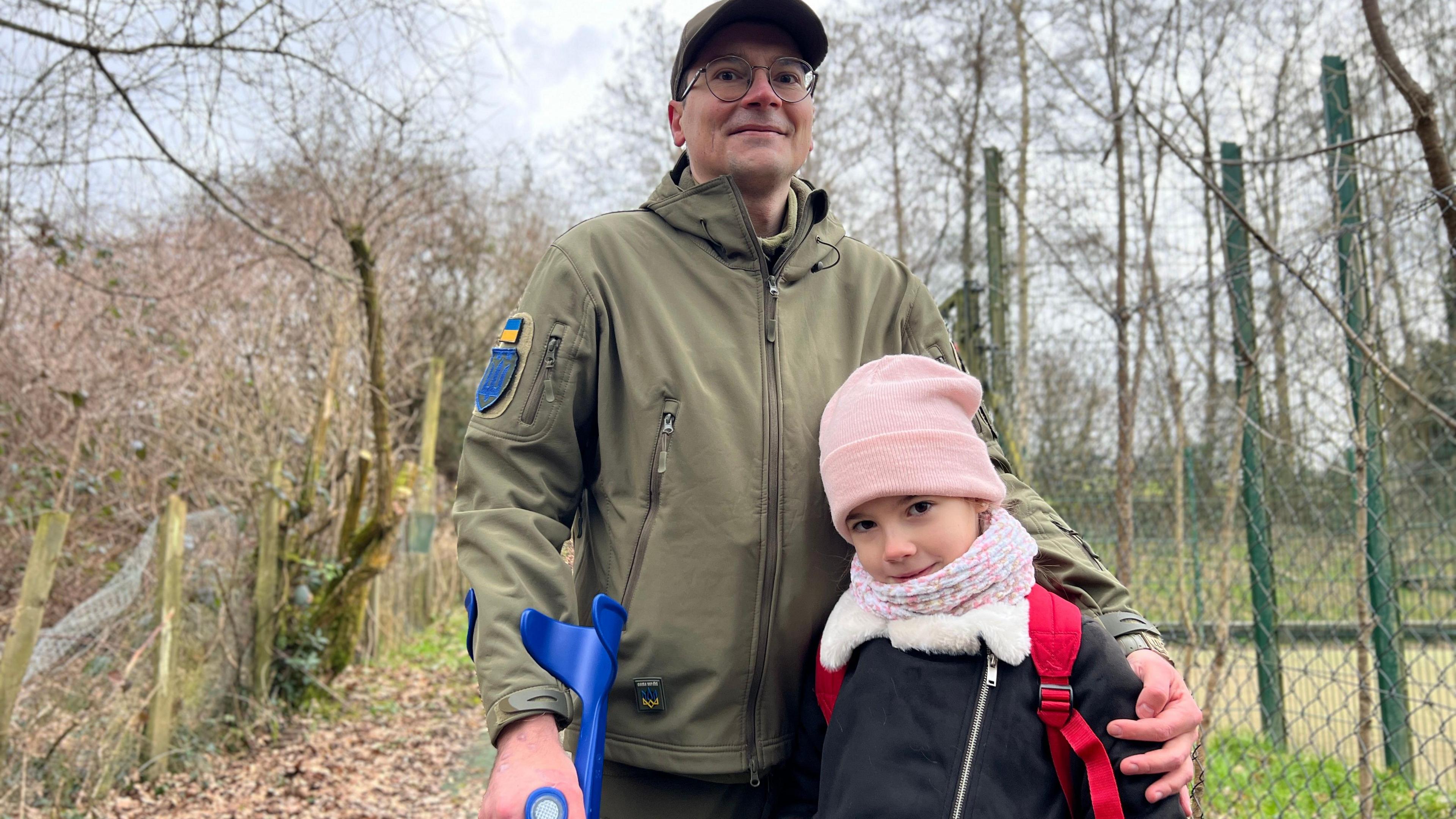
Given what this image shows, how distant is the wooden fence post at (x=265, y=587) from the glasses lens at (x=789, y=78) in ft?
15.1

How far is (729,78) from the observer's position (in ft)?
6.37

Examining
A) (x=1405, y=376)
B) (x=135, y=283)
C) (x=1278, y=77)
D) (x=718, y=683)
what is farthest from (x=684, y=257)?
(x=135, y=283)

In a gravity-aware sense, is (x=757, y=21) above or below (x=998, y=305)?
below

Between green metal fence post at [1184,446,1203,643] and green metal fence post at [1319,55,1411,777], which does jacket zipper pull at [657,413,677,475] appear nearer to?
green metal fence post at [1319,55,1411,777]

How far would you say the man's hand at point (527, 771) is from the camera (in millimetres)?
1323

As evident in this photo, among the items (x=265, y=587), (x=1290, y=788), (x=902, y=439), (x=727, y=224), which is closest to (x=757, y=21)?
(x=727, y=224)

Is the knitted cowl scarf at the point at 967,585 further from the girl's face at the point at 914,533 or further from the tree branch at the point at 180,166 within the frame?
the tree branch at the point at 180,166

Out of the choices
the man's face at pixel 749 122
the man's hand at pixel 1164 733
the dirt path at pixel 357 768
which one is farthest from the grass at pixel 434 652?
the man's hand at pixel 1164 733

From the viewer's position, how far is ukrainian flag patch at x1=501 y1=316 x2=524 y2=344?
1.73m

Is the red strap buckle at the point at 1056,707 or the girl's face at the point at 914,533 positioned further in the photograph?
the girl's face at the point at 914,533

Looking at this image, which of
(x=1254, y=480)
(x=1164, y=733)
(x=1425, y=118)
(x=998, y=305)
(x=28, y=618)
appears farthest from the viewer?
(x=998, y=305)

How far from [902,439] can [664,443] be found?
40 centimetres

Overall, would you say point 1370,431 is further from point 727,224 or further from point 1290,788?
point 727,224

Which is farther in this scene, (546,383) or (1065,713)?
(546,383)
